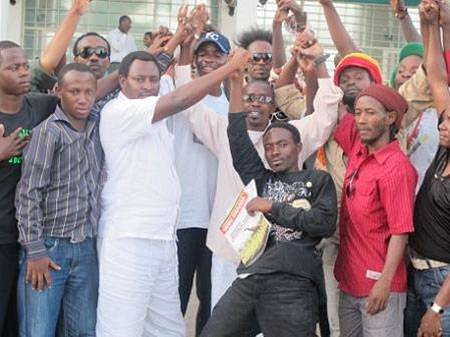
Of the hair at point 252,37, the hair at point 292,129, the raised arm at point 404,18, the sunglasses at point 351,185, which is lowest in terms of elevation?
the sunglasses at point 351,185

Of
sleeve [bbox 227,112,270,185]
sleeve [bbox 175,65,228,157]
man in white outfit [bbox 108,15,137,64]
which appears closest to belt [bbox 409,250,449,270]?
sleeve [bbox 227,112,270,185]

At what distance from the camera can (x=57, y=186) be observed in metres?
3.92

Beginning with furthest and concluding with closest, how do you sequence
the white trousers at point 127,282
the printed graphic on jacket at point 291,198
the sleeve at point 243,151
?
the sleeve at point 243,151
the white trousers at point 127,282
the printed graphic on jacket at point 291,198

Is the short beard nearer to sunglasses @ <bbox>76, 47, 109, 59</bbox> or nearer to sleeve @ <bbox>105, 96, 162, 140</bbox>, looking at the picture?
sleeve @ <bbox>105, 96, 162, 140</bbox>

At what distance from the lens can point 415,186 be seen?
376 cm

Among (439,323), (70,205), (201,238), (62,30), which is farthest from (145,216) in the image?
(439,323)

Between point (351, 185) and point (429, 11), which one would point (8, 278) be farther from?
point (429, 11)

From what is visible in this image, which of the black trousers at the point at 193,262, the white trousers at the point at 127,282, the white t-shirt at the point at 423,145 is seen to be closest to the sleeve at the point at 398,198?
the white t-shirt at the point at 423,145

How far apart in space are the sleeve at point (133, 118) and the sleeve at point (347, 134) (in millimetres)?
1146

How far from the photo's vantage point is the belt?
364cm

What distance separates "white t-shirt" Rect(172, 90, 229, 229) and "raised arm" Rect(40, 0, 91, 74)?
0.85 m

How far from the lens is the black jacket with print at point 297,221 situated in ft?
12.3

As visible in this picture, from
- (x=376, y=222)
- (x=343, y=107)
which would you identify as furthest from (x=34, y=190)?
(x=343, y=107)

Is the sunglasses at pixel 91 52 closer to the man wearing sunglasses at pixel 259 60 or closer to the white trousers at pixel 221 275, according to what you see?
the man wearing sunglasses at pixel 259 60
